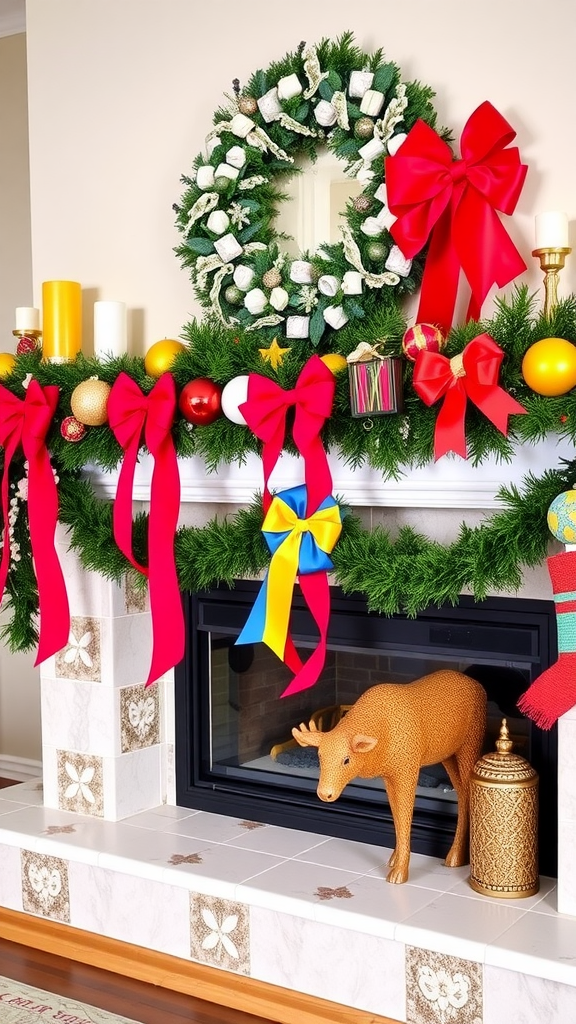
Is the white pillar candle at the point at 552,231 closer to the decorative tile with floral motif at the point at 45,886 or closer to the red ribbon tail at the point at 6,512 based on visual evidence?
the red ribbon tail at the point at 6,512

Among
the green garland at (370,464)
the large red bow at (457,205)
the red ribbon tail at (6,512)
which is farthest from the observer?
the red ribbon tail at (6,512)

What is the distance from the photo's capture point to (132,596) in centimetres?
260

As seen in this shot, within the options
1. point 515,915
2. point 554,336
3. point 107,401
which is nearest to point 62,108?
point 107,401

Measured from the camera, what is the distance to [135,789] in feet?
8.54

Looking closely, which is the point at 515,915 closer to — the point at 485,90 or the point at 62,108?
the point at 485,90

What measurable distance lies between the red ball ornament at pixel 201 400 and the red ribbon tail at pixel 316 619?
15.1 inches

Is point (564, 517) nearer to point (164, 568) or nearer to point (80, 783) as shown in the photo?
point (164, 568)

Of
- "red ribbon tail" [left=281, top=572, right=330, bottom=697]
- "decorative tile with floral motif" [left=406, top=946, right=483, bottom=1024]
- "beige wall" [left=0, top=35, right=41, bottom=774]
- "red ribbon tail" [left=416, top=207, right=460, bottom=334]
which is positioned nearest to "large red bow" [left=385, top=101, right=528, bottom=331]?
"red ribbon tail" [left=416, top=207, right=460, bottom=334]

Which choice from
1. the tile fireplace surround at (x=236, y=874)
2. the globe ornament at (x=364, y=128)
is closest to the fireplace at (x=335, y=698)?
the tile fireplace surround at (x=236, y=874)

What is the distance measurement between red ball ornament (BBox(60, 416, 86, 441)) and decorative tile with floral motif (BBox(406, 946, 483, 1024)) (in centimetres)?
124

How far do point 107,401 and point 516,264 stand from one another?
89 centimetres

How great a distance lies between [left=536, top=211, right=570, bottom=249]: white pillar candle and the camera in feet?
6.12

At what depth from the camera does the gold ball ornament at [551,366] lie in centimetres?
176

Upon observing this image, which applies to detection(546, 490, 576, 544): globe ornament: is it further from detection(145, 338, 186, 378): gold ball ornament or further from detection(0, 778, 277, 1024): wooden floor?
detection(0, 778, 277, 1024): wooden floor
